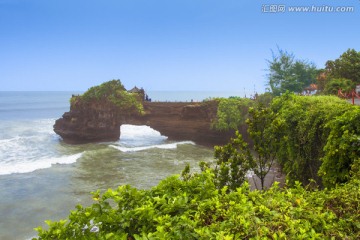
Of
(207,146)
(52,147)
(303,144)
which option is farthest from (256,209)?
(52,147)

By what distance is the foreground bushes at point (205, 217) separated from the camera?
346cm

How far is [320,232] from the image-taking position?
370cm

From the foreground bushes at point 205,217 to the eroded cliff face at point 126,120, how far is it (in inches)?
1285

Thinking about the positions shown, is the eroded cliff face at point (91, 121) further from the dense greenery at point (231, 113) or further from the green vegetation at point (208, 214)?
the green vegetation at point (208, 214)

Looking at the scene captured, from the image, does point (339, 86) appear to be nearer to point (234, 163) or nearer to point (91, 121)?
point (234, 163)

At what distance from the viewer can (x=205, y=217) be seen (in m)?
3.93

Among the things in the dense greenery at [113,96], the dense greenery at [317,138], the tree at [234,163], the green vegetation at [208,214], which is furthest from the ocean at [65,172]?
the green vegetation at [208,214]

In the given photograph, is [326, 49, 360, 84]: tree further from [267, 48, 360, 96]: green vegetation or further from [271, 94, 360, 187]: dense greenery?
[271, 94, 360, 187]: dense greenery

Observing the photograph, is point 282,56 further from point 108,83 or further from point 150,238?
point 150,238

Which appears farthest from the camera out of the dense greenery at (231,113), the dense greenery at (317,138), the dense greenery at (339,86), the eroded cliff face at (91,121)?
the eroded cliff face at (91,121)

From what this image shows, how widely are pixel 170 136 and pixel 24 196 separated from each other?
22.8 m

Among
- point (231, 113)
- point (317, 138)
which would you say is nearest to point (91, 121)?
point (231, 113)

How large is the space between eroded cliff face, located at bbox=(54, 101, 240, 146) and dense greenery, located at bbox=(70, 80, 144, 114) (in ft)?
2.15

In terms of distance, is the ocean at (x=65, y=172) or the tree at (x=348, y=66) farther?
the tree at (x=348, y=66)
